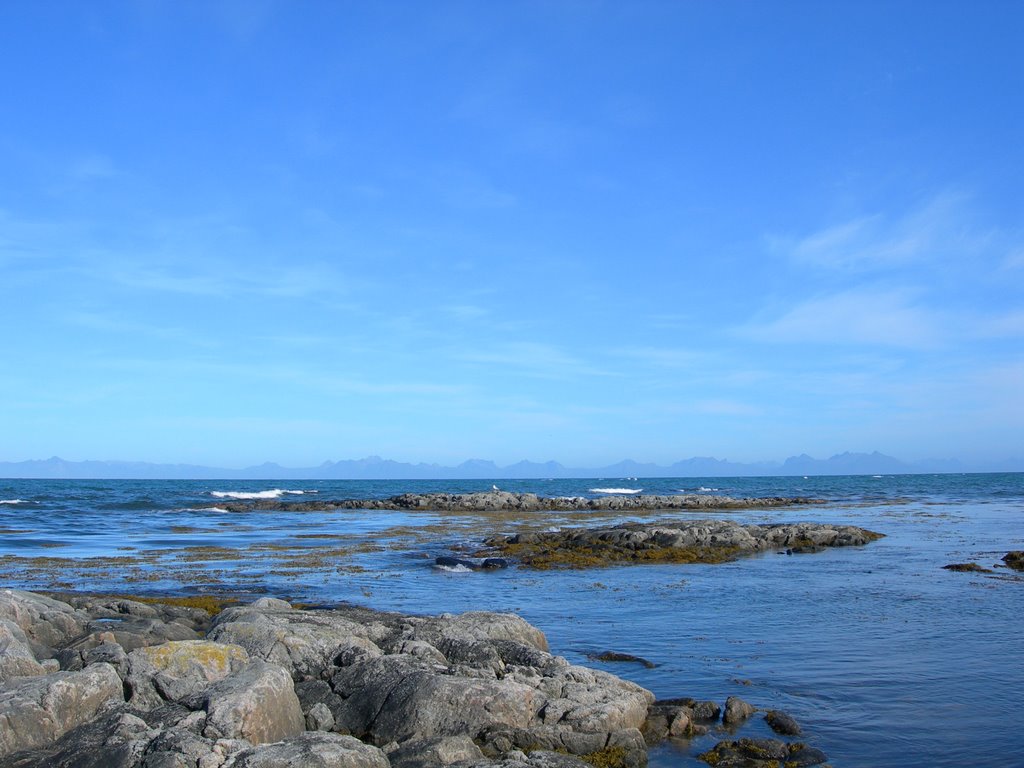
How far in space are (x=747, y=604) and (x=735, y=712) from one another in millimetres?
10371

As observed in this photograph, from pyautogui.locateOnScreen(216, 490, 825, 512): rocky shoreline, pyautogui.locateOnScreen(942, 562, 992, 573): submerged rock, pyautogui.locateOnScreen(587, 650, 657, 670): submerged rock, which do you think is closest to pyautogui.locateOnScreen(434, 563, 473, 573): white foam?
pyautogui.locateOnScreen(587, 650, 657, 670): submerged rock

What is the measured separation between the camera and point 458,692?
11.9 metres

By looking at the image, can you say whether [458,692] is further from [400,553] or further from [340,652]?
[400,553]

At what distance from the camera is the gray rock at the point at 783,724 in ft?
39.6

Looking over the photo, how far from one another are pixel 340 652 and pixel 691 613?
1041 centimetres

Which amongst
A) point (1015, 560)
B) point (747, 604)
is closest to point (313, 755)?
point (747, 604)

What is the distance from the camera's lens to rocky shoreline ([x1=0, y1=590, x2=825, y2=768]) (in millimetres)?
9945

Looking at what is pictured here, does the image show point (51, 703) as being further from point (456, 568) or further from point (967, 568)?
point (967, 568)

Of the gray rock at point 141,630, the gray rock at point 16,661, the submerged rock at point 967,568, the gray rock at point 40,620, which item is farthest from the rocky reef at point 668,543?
the gray rock at point 16,661

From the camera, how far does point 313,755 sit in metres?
9.48

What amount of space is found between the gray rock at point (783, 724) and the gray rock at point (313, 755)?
5.60 m

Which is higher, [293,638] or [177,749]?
[293,638]

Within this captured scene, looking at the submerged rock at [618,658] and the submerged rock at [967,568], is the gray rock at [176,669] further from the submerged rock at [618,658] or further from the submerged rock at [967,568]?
the submerged rock at [967,568]

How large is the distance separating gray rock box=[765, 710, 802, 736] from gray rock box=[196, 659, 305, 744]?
653cm
